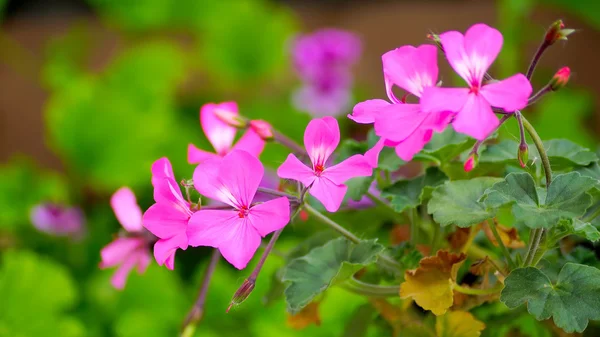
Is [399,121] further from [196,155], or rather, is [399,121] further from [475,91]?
→ [196,155]

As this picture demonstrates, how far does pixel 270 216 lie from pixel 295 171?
0.03m

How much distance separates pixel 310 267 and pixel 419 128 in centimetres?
14

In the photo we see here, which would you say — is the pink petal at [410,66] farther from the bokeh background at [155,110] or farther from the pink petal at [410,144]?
the bokeh background at [155,110]

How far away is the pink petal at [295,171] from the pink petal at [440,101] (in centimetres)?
8

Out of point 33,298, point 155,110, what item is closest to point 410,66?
point 33,298

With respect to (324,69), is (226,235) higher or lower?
higher

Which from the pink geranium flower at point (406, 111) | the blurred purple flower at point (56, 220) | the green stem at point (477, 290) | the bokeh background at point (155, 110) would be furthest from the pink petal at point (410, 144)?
the blurred purple flower at point (56, 220)

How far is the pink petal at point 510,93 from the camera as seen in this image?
37 cm

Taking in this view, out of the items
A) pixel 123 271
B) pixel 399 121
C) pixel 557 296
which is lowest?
pixel 123 271

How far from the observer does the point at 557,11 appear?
1973mm

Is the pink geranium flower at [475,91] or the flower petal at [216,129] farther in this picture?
the flower petal at [216,129]

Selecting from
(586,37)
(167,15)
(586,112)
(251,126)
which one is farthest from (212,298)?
Result: (586,37)

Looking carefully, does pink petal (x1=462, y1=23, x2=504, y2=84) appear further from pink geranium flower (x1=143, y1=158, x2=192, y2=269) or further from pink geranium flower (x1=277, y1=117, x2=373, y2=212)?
pink geranium flower (x1=143, y1=158, x2=192, y2=269)

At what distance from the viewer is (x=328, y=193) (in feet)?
1.38
